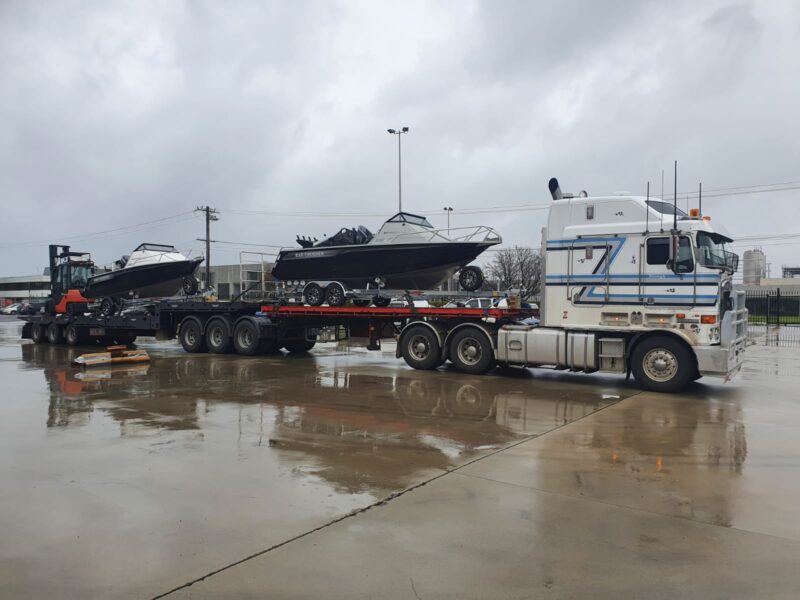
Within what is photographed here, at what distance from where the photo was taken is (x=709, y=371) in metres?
9.77

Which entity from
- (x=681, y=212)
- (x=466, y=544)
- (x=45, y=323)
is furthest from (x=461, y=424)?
(x=45, y=323)

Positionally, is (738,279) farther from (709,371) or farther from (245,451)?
(245,451)

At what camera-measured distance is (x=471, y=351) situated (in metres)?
12.5

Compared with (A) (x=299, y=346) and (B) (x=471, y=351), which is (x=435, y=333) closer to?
(B) (x=471, y=351)

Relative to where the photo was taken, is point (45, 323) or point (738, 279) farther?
point (45, 323)

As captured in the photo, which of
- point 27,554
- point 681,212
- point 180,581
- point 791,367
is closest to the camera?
point 180,581

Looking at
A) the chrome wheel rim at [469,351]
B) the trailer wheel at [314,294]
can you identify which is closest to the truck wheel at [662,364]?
the chrome wheel rim at [469,351]

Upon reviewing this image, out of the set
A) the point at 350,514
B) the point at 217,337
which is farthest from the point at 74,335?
the point at 350,514

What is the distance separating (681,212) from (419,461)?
7.48 metres

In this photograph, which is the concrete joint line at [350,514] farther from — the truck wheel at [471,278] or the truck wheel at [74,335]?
the truck wheel at [74,335]

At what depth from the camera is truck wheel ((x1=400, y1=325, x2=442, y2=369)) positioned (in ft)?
42.2

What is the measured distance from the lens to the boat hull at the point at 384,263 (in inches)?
536

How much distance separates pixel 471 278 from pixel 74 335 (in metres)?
14.3

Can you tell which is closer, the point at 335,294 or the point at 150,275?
the point at 335,294
